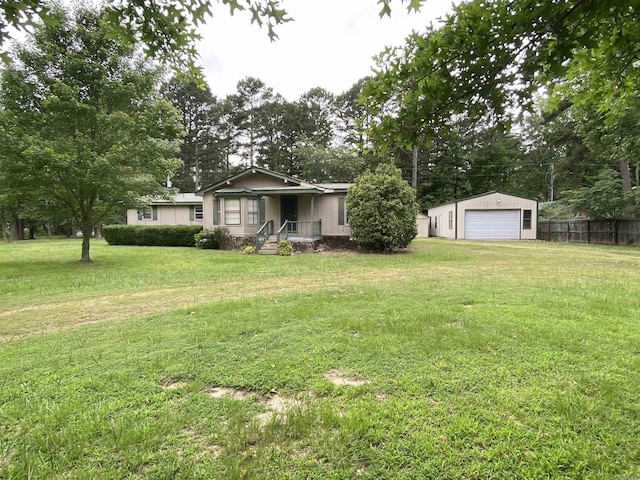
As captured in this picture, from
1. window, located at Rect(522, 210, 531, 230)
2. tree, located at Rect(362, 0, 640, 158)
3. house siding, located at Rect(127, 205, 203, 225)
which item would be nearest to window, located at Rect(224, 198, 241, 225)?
house siding, located at Rect(127, 205, 203, 225)

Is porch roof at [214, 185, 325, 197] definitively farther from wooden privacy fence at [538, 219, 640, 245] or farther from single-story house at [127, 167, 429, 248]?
wooden privacy fence at [538, 219, 640, 245]

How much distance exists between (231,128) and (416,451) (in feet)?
130

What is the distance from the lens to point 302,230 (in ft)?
56.4

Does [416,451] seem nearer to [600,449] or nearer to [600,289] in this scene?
[600,449]

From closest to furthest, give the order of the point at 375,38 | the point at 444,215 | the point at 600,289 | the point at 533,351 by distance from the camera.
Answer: the point at 375,38 < the point at 533,351 < the point at 600,289 < the point at 444,215

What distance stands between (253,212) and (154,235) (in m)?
6.55

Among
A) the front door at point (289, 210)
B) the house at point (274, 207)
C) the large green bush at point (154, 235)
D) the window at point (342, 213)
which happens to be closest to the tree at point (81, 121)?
the house at point (274, 207)

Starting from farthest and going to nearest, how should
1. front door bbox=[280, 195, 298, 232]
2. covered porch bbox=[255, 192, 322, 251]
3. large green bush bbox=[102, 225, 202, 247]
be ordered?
large green bush bbox=[102, 225, 202, 247] → front door bbox=[280, 195, 298, 232] → covered porch bbox=[255, 192, 322, 251]

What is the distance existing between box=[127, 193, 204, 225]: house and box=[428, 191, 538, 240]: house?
729 inches

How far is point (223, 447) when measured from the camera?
200 centimetres

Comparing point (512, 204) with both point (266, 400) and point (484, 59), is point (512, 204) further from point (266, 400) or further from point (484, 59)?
point (266, 400)

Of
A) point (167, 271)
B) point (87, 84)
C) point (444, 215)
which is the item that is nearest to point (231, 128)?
point (444, 215)

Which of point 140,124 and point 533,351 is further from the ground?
point 140,124

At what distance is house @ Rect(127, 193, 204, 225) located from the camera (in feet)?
76.1
